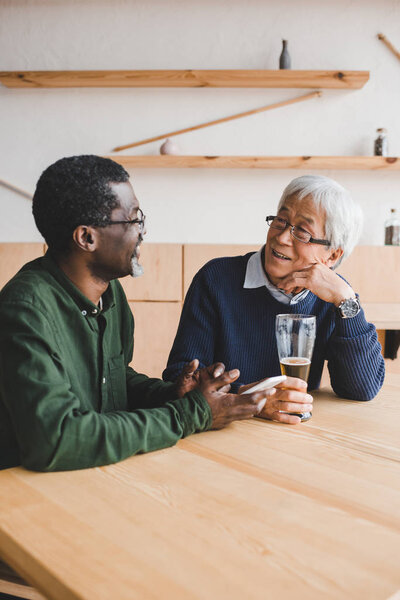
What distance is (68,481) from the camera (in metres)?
0.80

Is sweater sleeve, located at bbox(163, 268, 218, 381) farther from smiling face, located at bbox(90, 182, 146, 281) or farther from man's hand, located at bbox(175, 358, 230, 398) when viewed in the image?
smiling face, located at bbox(90, 182, 146, 281)

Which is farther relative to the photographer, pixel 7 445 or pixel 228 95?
pixel 228 95

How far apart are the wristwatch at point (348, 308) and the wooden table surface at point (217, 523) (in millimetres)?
492

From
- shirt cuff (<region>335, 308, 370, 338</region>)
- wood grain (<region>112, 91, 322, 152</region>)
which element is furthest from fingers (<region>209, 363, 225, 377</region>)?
wood grain (<region>112, 91, 322, 152</region>)

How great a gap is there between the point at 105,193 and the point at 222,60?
2.89m

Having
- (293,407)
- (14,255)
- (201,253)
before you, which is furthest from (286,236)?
(14,255)

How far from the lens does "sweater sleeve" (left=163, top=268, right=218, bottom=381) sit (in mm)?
1568

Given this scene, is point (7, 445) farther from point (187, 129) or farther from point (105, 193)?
point (187, 129)

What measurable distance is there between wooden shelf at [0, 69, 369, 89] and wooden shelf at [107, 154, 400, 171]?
0.51 m

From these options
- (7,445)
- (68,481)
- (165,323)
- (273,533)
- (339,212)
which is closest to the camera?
(273,533)

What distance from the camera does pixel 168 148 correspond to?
355cm

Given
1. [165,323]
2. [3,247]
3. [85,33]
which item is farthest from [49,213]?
[85,33]

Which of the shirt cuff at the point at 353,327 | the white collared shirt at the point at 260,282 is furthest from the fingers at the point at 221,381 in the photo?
the white collared shirt at the point at 260,282

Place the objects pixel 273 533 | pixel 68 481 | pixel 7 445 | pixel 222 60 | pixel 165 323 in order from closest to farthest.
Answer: pixel 273 533 → pixel 68 481 → pixel 7 445 → pixel 165 323 → pixel 222 60
